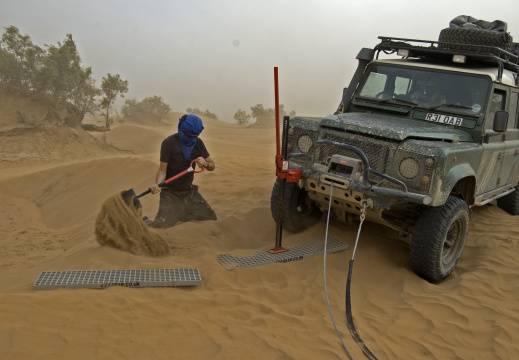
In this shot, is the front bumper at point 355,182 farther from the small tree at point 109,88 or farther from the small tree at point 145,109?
the small tree at point 145,109

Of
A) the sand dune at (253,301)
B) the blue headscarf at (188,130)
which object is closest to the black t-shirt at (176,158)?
the blue headscarf at (188,130)

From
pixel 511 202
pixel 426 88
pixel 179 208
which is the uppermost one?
pixel 426 88

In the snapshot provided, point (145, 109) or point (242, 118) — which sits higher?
point (145, 109)

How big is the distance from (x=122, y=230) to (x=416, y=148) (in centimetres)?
313

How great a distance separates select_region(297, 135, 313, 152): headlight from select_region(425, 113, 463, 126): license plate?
4.92 feet

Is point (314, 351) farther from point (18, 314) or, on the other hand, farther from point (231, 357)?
point (18, 314)

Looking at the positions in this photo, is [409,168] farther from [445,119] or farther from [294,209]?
[294,209]

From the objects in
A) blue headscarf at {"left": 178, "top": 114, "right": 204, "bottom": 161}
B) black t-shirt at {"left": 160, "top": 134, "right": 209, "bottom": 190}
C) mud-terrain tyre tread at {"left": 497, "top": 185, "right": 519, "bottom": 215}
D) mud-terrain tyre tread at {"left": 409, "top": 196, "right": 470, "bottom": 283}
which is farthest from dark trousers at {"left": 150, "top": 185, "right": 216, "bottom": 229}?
mud-terrain tyre tread at {"left": 497, "top": 185, "right": 519, "bottom": 215}

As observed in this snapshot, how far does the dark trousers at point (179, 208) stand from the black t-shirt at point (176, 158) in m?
0.11

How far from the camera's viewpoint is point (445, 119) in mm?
5422

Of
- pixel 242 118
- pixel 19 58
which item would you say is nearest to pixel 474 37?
pixel 19 58

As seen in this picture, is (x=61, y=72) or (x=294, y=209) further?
(x=61, y=72)

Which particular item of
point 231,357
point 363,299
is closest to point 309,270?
point 363,299

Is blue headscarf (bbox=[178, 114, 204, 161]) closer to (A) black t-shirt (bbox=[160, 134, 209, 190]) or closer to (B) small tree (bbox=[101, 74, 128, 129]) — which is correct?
(A) black t-shirt (bbox=[160, 134, 209, 190])
